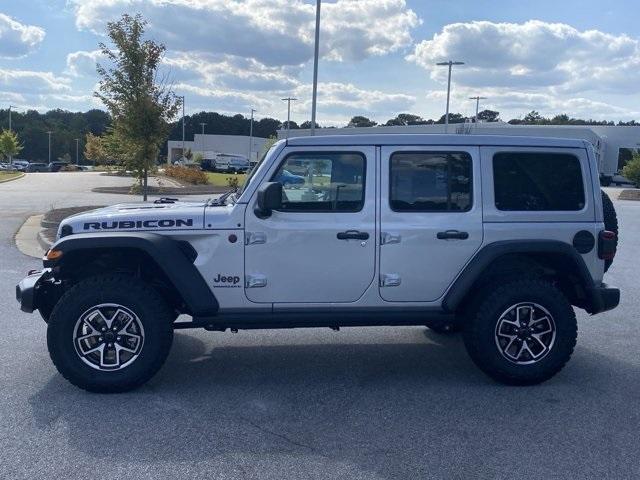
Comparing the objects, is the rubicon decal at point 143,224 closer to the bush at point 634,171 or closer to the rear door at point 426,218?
the rear door at point 426,218

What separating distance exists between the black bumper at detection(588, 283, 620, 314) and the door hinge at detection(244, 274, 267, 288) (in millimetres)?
2699

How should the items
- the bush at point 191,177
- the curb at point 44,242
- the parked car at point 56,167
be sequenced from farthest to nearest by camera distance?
the parked car at point 56,167 < the bush at point 191,177 < the curb at point 44,242

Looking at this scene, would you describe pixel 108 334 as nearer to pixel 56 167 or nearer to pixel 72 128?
pixel 56 167

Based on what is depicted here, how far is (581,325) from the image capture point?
7.59 metres

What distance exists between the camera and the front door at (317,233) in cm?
531

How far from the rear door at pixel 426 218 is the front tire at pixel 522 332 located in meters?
0.42

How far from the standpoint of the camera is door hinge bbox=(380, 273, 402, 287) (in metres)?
5.43

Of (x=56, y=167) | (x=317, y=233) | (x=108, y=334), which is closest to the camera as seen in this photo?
(x=108, y=334)

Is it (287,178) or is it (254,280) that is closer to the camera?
(254,280)

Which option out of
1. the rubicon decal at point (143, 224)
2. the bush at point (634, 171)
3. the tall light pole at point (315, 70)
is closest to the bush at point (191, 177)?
the tall light pole at point (315, 70)

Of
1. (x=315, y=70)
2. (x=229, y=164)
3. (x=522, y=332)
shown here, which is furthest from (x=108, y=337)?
(x=229, y=164)

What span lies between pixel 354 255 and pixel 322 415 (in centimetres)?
128

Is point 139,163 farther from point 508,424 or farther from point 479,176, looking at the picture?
point 508,424

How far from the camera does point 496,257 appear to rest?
541cm
